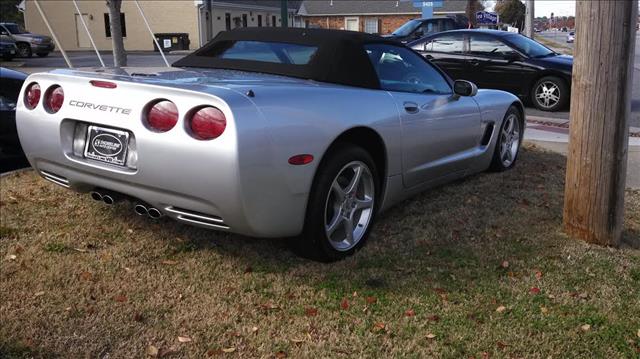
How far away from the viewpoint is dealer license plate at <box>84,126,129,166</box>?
344 cm

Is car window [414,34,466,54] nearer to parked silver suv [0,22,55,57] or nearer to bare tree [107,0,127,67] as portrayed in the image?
bare tree [107,0,127,67]

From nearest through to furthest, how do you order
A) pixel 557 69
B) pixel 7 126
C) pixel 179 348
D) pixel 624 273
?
pixel 179 348, pixel 624 273, pixel 7 126, pixel 557 69

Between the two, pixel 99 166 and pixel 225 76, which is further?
pixel 225 76

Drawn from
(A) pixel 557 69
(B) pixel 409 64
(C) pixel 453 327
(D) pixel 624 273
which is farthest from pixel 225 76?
(A) pixel 557 69

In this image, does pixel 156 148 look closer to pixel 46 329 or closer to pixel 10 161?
pixel 46 329

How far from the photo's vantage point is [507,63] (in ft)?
38.6

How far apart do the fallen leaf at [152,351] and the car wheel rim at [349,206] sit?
3.92 feet

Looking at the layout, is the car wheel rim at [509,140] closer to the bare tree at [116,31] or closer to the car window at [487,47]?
the bare tree at [116,31]

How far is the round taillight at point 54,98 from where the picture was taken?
379cm

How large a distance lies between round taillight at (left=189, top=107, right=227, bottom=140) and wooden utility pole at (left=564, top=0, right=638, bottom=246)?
2328mm

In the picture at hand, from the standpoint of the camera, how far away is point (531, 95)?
11.7m

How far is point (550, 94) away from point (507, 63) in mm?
975

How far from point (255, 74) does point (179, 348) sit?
6.29ft

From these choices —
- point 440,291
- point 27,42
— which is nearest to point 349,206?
point 440,291
